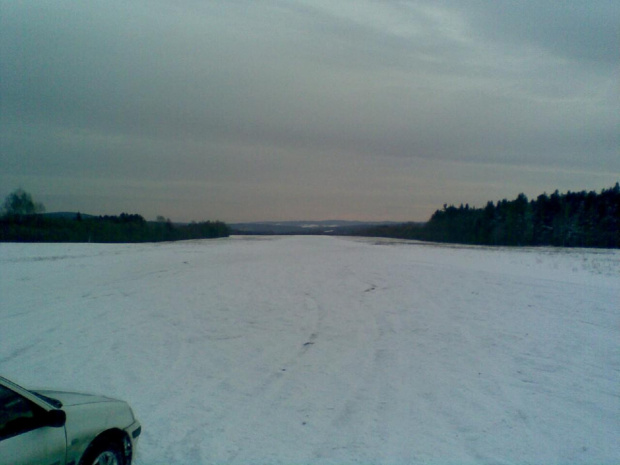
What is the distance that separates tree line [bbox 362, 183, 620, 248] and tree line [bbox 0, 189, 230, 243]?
5777 cm

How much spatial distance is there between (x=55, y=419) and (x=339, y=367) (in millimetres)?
5200

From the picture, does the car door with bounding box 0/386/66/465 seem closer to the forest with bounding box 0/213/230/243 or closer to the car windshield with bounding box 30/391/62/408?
the car windshield with bounding box 30/391/62/408

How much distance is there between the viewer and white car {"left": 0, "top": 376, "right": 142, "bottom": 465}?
346 cm

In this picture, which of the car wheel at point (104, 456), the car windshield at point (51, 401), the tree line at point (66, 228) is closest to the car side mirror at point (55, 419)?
the car windshield at point (51, 401)

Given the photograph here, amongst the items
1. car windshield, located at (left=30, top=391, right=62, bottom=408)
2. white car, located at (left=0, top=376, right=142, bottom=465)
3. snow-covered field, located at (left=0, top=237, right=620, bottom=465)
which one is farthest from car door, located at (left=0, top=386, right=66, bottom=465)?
snow-covered field, located at (left=0, top=237, right=620, bottom=465)

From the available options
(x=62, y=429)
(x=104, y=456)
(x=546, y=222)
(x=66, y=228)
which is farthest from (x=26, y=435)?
(x=546, y=222)

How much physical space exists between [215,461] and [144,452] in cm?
80

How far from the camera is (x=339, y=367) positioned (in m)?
8.16

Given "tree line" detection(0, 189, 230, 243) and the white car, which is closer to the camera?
the white car

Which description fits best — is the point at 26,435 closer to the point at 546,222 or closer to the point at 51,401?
the point at 51,401

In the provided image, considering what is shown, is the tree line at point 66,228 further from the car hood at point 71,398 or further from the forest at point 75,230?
the car hood at point 71,398

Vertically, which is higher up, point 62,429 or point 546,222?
point 546,222

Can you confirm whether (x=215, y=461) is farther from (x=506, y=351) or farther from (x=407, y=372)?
(x=506, y=351)

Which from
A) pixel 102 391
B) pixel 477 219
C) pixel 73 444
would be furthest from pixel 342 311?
pixel 477 219
